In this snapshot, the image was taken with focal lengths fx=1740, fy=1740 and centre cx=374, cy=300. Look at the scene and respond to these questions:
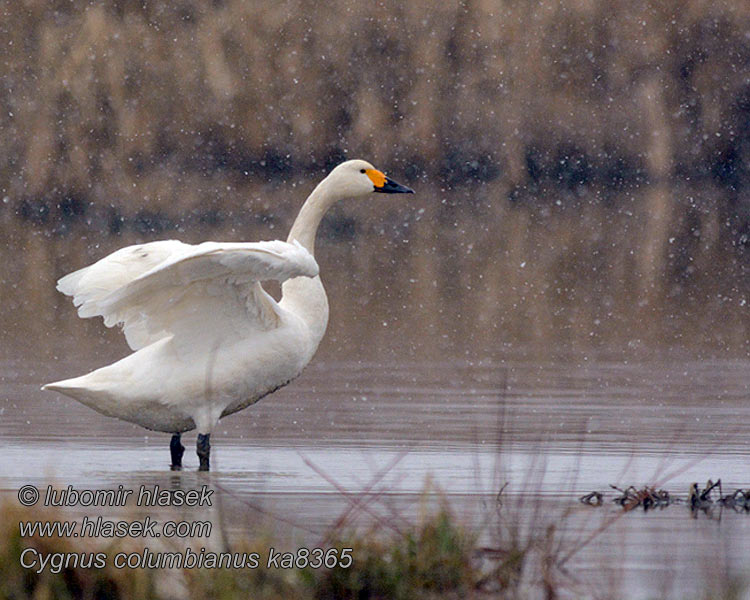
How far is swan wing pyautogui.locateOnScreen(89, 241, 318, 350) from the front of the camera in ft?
24.0

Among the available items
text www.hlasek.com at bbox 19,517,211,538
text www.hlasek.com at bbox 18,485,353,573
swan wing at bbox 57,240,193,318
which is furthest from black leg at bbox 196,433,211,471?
text www.hlasek.com at bbox 18,485,353,573

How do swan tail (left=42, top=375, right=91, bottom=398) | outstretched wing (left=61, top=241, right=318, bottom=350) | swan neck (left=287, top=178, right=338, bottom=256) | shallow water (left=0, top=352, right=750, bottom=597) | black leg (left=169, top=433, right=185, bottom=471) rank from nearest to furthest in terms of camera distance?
shallow water (left=0, top=352, right=750, bottom=597), outstretched wing (left=61, top=241, right=318, bottom=350), swan tail (left=42, top=375, right=91, bottom=398), black leg (left=169, top=433, right=185, bottom=471), swan neck (left=287, top=178, right=338, bottom=256)

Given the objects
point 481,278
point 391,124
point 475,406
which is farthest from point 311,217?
point 391,124

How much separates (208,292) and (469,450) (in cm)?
157

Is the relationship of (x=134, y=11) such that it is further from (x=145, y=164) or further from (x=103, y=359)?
(x=103, y=359)

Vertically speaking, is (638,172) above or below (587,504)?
above

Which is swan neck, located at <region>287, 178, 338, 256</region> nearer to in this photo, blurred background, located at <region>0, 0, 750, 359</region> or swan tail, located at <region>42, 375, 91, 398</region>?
swan tail, located at <region>42, 375, 91, 398</region>

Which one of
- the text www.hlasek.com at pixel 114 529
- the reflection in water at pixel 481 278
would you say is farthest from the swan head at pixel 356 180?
the reflection in water at pixel 481 278

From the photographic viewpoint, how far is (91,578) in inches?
189

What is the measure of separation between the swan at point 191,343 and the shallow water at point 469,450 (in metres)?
0.30

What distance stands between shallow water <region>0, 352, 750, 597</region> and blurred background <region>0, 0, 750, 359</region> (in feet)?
34.1

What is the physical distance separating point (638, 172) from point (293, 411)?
2622cm

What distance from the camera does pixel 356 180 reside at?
9352 millimetres

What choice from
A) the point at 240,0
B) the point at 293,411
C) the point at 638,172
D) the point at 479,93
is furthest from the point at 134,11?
the point at 293,411
